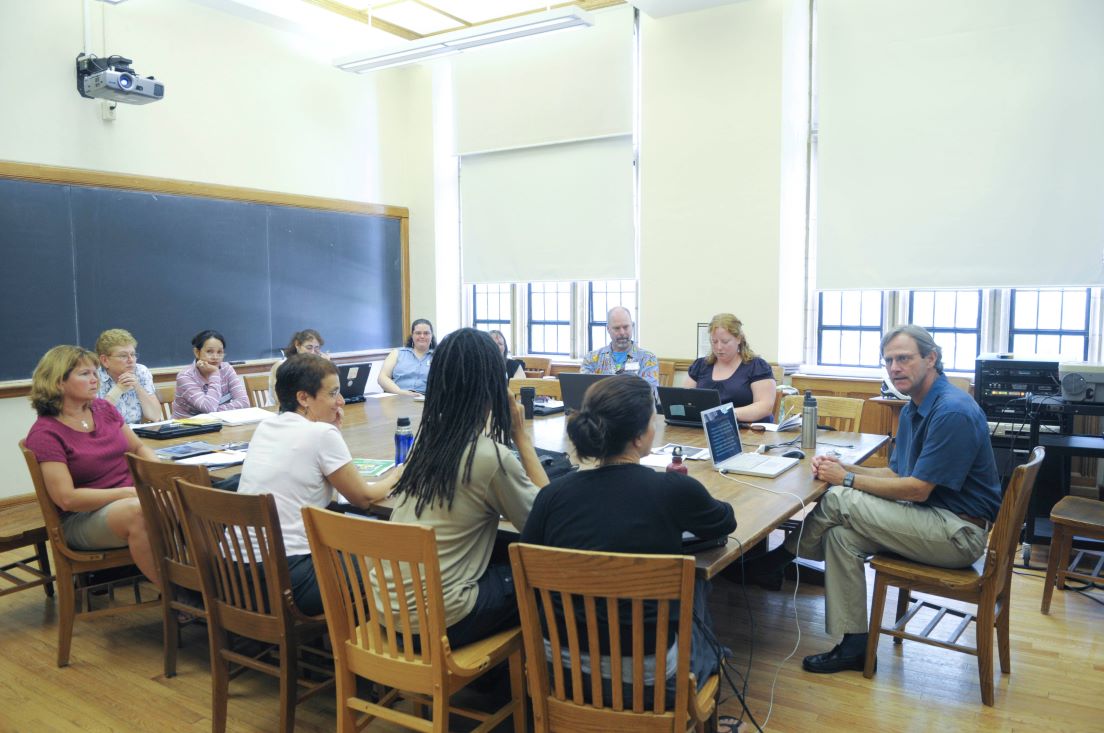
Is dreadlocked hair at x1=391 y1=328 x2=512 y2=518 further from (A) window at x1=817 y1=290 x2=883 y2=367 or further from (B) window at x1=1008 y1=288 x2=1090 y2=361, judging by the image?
(B) window at x1=1008 y1=288 x2=1090 y2=361

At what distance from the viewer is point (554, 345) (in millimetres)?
7656

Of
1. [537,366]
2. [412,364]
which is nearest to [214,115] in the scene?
[412,364]

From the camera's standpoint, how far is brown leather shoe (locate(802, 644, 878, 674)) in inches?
113

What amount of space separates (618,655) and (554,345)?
597cm

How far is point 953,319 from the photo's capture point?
236 inches

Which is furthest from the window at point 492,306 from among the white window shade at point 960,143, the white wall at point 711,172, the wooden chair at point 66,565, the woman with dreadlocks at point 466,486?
the woman with dreadlocks at point 466,486

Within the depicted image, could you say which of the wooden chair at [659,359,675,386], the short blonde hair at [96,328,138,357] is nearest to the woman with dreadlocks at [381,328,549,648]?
the short blonde hair at [96,328,138,357]

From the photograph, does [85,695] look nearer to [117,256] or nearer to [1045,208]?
[117,256]

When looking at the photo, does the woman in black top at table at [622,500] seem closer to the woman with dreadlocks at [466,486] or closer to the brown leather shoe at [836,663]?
the woman with dreadlocks at [466,486]

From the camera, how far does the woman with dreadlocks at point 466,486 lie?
6.90 ft

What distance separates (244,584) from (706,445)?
195cm

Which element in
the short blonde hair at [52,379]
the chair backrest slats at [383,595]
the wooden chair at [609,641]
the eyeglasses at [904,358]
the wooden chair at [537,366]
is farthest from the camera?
the wooden chair at [537,366]

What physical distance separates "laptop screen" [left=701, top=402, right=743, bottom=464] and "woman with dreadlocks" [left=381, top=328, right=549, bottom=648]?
3.44ft

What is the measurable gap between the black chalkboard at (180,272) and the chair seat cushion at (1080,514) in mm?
5353
